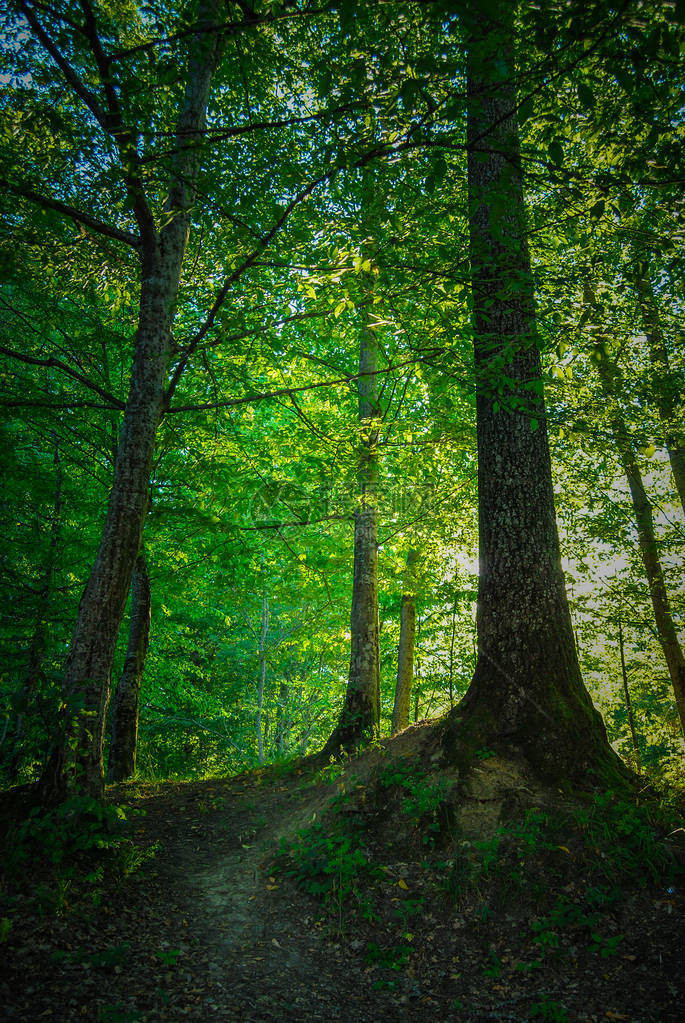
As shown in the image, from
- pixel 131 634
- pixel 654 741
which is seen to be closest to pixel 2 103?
pixel 131 634

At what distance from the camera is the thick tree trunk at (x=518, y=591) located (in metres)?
4.84

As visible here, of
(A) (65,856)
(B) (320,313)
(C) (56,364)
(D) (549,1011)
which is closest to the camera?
(D) (549,1011)

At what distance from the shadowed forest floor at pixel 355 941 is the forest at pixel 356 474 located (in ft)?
0.09

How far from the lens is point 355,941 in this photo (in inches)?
158

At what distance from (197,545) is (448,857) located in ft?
23.7

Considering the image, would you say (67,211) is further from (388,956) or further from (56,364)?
(388,956)

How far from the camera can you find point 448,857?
14.6ft

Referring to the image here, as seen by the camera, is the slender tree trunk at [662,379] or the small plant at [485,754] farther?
the slender tree trunk at [662,379]

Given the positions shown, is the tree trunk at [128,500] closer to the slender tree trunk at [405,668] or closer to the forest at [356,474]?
the forest at [356,474]

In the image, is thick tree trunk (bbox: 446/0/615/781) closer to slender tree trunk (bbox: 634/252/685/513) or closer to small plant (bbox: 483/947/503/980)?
small plant (bbox: 483/947/503/980)

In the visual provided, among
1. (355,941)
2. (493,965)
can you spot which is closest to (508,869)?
(493,965)

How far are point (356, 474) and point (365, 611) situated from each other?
7.87ft

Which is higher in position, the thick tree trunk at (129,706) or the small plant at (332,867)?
the thick tree trunk at (129,706)

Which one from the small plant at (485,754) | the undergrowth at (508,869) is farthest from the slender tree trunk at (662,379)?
the undergrowth at (508,869)
